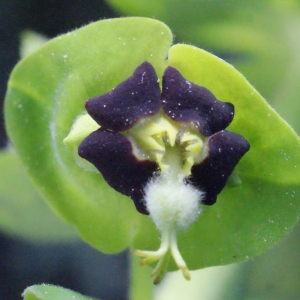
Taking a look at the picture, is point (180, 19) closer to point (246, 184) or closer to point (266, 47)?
point (266, 47)

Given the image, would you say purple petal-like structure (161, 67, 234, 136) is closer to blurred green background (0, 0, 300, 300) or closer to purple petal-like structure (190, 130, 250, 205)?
purple petal-like structure (190, 130, 250, 205)

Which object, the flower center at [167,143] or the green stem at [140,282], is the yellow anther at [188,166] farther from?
the green stem at [140,282]

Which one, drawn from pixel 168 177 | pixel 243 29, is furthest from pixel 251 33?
pixel 168 177

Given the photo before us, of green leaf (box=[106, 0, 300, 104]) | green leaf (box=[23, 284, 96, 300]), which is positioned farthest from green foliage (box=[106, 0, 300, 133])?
green leaf (box=[23, 284, 96, 300])

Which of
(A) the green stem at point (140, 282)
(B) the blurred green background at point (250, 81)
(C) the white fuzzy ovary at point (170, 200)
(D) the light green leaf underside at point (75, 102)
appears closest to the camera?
(C) the white fuzzy ovary at point (170, 200)

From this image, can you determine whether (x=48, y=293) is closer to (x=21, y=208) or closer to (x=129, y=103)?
(x=129, y=103)

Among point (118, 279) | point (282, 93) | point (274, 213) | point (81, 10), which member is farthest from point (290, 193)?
point (81, 10)

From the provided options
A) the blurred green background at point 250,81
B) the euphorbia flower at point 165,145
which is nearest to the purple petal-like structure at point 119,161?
the euphorbia flower at point 165,145

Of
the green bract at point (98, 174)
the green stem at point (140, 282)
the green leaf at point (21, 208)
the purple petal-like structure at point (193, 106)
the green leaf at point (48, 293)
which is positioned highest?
the purple petal-like structure at point (193, 106)
